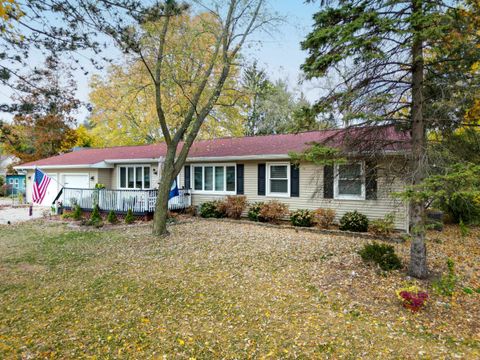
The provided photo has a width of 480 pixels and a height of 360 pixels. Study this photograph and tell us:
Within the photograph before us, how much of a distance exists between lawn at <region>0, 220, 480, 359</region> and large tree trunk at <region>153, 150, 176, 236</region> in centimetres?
127

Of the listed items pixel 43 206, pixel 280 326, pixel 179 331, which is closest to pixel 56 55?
pixel 179 331

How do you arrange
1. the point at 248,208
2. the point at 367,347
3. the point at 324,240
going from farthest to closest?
the point at 248,208, the point at 324,240, the point at 367,347

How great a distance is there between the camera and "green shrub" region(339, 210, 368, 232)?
31.0 ft

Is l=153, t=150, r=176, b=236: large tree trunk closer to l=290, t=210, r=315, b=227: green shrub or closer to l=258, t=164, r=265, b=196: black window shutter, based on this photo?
l=258, t=164, r=265, b=196: black window shutter

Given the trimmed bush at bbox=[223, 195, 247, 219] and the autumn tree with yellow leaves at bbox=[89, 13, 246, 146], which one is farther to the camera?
the trimmed bush at bbox=[223, 195, 247, 219]

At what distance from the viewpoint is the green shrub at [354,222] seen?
372 inches

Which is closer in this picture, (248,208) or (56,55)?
(56,55)

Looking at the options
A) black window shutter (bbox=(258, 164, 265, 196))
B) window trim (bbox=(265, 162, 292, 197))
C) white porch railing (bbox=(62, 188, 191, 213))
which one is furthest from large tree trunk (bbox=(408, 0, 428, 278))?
white porch railing (bbox=(62, 188, 191, 213))

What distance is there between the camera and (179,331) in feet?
12.5

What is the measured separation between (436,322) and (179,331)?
138 inches

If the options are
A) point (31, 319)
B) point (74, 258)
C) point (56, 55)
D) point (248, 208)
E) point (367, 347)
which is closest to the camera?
point (367, 347)

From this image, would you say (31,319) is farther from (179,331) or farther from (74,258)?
(74,258)

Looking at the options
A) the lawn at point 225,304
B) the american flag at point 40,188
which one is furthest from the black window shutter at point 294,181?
the american flag at point 40,188

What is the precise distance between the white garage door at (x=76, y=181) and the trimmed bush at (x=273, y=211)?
1041 centimetres
